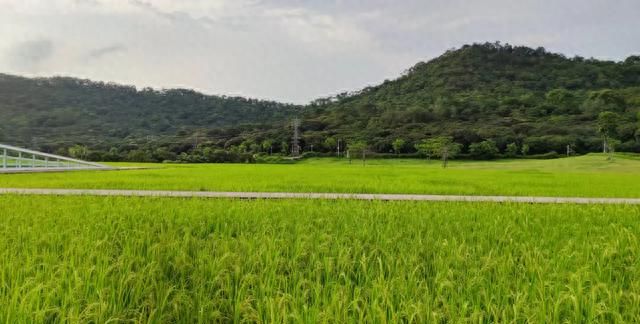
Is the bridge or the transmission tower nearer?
the bridge

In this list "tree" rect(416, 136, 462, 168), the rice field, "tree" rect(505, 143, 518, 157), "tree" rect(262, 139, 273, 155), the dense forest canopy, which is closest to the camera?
the rice field

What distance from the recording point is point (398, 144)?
73.2m

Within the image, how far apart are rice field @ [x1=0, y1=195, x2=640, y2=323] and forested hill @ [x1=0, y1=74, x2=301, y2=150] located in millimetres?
68486

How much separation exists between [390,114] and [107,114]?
2688 inches

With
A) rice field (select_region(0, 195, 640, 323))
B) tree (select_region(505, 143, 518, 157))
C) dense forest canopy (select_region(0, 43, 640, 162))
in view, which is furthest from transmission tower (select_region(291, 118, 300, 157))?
rice field (select_region(0, 195, 640, 323))

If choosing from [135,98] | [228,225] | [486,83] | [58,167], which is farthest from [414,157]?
[135,98]

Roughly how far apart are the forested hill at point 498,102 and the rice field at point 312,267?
7119cm

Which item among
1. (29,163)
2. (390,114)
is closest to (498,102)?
(390,114)

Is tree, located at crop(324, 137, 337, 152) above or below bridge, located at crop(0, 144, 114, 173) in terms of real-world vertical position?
above

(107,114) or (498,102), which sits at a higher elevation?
(498,102)

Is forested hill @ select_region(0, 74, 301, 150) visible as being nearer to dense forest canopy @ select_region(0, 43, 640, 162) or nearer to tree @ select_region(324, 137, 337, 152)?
dense forest canopy @ select_region(0, 43, 640, 162)

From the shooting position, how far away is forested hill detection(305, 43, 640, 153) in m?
72.3

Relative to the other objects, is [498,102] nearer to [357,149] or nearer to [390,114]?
[390,114]

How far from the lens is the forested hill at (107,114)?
2973 inches
